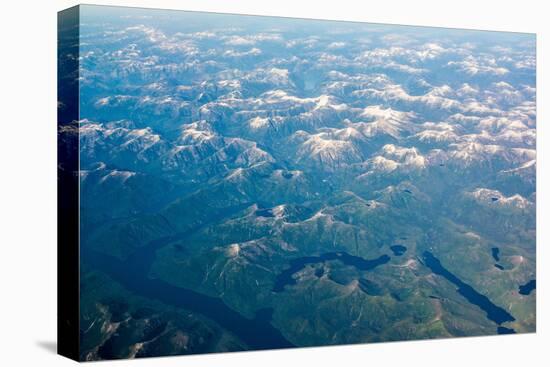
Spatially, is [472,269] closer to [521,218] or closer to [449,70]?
[521,218]

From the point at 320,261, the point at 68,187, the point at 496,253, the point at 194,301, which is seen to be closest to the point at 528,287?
the point at 496,253

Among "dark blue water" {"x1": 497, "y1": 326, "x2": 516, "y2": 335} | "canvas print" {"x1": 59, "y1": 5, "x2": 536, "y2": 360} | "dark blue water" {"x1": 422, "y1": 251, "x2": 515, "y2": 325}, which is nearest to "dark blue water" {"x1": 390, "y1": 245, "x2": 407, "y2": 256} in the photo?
"canvas print" {"x1": 59, "y1": 5, "x2": 536, "y2": 360}

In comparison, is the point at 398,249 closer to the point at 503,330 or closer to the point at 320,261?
the point at 320,261

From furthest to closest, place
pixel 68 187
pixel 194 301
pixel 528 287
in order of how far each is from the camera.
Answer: pixel 528 287 < pixel 194 301 < pixel 68 187

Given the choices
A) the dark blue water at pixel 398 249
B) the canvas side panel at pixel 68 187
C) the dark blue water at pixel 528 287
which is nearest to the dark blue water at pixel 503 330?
the dark blue water at pixel 528 287

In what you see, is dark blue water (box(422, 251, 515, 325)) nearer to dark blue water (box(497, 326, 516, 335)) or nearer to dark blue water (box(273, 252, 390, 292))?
dark blue water (box(497, 326, 516, 335))
